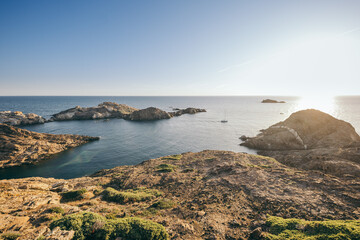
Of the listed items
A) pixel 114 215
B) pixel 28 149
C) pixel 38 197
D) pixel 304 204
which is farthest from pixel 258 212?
pixel 28 149

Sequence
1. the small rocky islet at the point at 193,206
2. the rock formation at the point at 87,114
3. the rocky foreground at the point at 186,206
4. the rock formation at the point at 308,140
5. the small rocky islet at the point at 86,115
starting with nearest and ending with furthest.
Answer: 1. the small rocky islet at the point at 193,206
2. the rocky foreground at the point at 186,206
3. the rock formation at the point at 308,140
4. the small rocky islet at the point at 86,115
5. the rock formation at the point at 87,114

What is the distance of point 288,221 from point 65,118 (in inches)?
5317

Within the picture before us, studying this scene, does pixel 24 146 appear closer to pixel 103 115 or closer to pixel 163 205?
pixel 163 205

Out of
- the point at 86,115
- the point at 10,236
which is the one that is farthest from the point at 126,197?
the point at 86,115

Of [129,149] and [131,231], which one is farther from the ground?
[131,231]

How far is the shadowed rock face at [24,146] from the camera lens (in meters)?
39.5

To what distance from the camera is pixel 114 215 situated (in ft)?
44.7

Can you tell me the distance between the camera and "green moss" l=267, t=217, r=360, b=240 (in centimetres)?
974

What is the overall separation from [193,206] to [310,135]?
58648 millimetres

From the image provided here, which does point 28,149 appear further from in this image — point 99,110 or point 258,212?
point 99,110

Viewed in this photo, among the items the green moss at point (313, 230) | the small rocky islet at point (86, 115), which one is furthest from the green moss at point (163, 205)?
the small rocky islet at point (86, 115)

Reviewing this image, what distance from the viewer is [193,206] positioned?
627 inches

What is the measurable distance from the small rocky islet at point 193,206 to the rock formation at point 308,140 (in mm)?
9441

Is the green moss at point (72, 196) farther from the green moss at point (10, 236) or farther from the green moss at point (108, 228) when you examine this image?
the green moss at point (10, 236)
